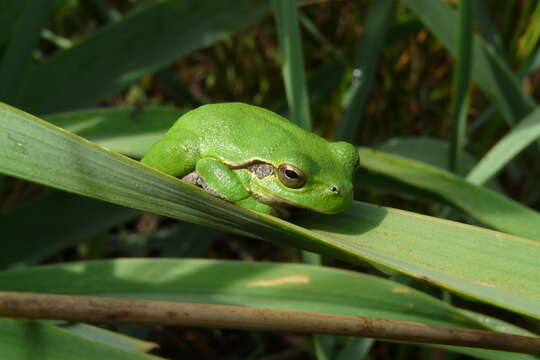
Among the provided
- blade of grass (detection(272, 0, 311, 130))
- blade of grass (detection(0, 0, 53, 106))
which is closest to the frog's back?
blade of grass (detection(272, 0, 311, 130))

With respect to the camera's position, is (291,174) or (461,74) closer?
(291,174)

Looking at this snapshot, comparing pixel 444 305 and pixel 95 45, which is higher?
pixel 95 45

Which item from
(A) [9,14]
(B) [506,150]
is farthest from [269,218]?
(A) [9,14]

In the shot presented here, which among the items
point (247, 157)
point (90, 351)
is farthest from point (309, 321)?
point (247, 157)

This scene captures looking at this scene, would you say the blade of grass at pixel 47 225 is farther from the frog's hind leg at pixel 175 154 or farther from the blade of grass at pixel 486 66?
the blade of grass at pixel 486 66

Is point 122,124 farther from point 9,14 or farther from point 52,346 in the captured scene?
point 52,346

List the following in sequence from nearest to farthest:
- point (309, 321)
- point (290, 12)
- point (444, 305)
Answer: point (309, 321) < point (444, 305) < point (290, 12)

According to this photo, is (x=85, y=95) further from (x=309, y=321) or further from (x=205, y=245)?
(x=309, y=321)
